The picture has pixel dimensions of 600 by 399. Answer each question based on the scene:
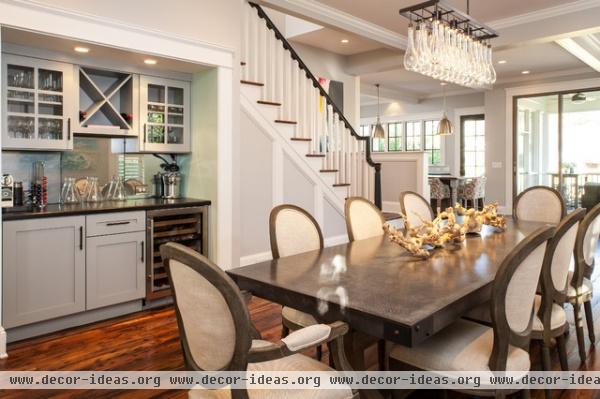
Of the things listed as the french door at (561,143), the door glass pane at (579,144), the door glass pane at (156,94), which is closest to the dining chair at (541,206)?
the door glass pane at (156,94)

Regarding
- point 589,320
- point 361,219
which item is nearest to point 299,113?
point 361,219

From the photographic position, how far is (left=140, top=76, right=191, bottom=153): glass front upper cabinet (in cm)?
394

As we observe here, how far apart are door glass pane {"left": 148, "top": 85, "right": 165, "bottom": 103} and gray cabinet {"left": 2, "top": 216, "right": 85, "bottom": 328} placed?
1.37 m

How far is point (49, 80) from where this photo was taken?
3.39 meters

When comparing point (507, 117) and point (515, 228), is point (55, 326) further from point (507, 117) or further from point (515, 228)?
point (507, 117)

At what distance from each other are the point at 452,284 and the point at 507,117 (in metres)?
8.53

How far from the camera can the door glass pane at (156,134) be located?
3.98m

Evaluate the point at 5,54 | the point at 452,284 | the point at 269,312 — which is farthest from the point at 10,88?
the point at 452,284

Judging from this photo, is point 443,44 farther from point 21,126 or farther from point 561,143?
point 561,143

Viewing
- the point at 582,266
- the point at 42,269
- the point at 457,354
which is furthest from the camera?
the point at 42,269

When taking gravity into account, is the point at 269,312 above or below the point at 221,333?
below

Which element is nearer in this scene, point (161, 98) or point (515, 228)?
point (515, 228)

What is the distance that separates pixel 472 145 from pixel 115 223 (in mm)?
9217

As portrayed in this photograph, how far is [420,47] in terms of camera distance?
9.46 ft
